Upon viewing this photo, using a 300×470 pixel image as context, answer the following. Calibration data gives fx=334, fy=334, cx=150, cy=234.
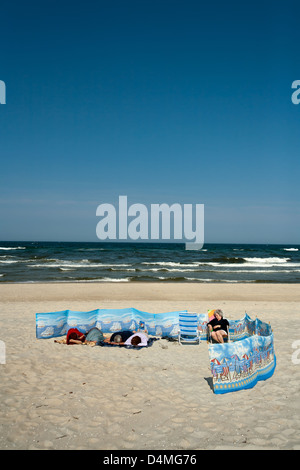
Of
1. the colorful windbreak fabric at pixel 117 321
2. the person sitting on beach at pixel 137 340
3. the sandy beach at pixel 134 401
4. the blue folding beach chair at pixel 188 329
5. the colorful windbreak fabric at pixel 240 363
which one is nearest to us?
the sandy beach at pixel 134 401

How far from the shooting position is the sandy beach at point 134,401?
4773 mm

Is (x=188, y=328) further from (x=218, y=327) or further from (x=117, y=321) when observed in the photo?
(x=117, y=321)

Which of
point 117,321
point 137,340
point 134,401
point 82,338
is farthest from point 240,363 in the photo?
point 117,321

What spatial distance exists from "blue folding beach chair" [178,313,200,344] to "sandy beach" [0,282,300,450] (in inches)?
18.5

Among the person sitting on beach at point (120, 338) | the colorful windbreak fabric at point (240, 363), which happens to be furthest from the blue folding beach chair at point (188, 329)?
the colorful windbreak fabric at point (240, 363)

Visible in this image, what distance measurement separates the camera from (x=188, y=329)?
396 inches

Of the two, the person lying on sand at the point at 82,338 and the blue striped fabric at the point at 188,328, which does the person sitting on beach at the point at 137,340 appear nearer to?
the person lying on sand at the point at 82,338

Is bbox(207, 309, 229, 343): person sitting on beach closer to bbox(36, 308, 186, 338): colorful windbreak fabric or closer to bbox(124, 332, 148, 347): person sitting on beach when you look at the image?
bbox(36, 308, 186, 338): colorful windbreak fabric

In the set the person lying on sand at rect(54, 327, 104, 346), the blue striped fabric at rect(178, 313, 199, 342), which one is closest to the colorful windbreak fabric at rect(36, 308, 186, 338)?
the blue striped fabric at rect(178, 313, 199, 342)

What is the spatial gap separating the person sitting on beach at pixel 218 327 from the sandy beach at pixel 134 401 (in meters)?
0.58

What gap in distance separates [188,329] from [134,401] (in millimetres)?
4351

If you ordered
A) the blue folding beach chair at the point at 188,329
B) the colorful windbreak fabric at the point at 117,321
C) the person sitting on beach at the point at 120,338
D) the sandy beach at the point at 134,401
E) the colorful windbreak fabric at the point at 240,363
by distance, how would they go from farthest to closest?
the colorful windbreak fabric at the point at 117,321 < the blue folding beach chair at the point at 188,329 < the person sitting on beach at the point at 120,338 < the colorful windbreak fabric at the point at 240,363 < the sandy beach at the point at 134,401

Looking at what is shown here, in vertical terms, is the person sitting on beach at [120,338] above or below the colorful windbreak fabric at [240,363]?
below

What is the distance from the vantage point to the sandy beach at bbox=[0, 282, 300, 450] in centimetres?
477
